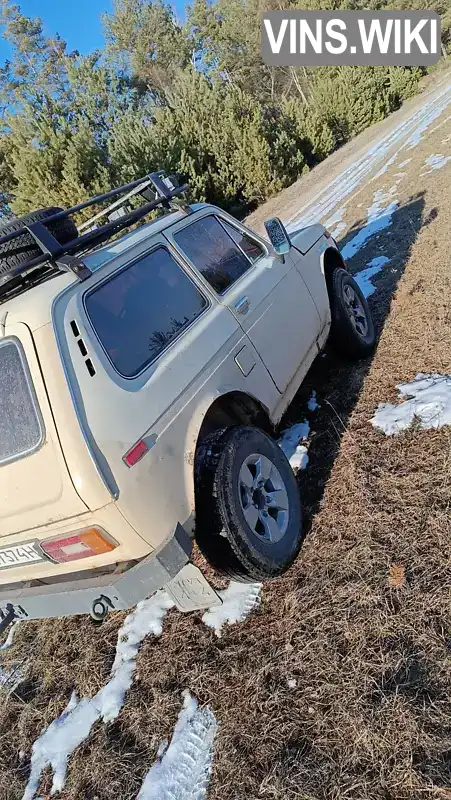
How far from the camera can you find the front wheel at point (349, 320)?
14.1 ft

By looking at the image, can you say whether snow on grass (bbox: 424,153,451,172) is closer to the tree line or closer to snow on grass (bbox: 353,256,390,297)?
snow on grass (bbox: 353,256,390,297)

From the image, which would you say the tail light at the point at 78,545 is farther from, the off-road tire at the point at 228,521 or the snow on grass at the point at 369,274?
the snow on grass at the point at 369,274

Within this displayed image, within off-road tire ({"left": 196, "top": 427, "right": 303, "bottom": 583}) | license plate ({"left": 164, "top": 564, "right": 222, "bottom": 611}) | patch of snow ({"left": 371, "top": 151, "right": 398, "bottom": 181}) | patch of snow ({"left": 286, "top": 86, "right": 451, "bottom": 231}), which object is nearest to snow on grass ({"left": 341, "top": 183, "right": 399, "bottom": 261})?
patch of snow ({"left": 286, "top": 86, "right": 451, "bottom": 231})

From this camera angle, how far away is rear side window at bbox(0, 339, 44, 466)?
6.99ft

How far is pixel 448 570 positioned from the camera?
238cm

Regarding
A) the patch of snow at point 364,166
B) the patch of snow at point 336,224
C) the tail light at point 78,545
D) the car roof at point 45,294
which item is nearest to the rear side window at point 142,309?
A: the car roof at point 45,294

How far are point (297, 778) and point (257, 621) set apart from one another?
0.80m

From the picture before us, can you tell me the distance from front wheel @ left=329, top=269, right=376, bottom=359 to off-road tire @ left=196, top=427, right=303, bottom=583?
6.46 feet

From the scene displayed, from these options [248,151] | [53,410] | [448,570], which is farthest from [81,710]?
[248,151]

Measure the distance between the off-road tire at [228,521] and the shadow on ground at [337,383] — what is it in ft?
1.81

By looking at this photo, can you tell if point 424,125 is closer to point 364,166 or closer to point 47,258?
point 364,166

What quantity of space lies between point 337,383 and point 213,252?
1.65 meters

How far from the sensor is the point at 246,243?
384 cm

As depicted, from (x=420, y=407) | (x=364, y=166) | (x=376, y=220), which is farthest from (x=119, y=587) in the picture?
(x=364, y=166)
